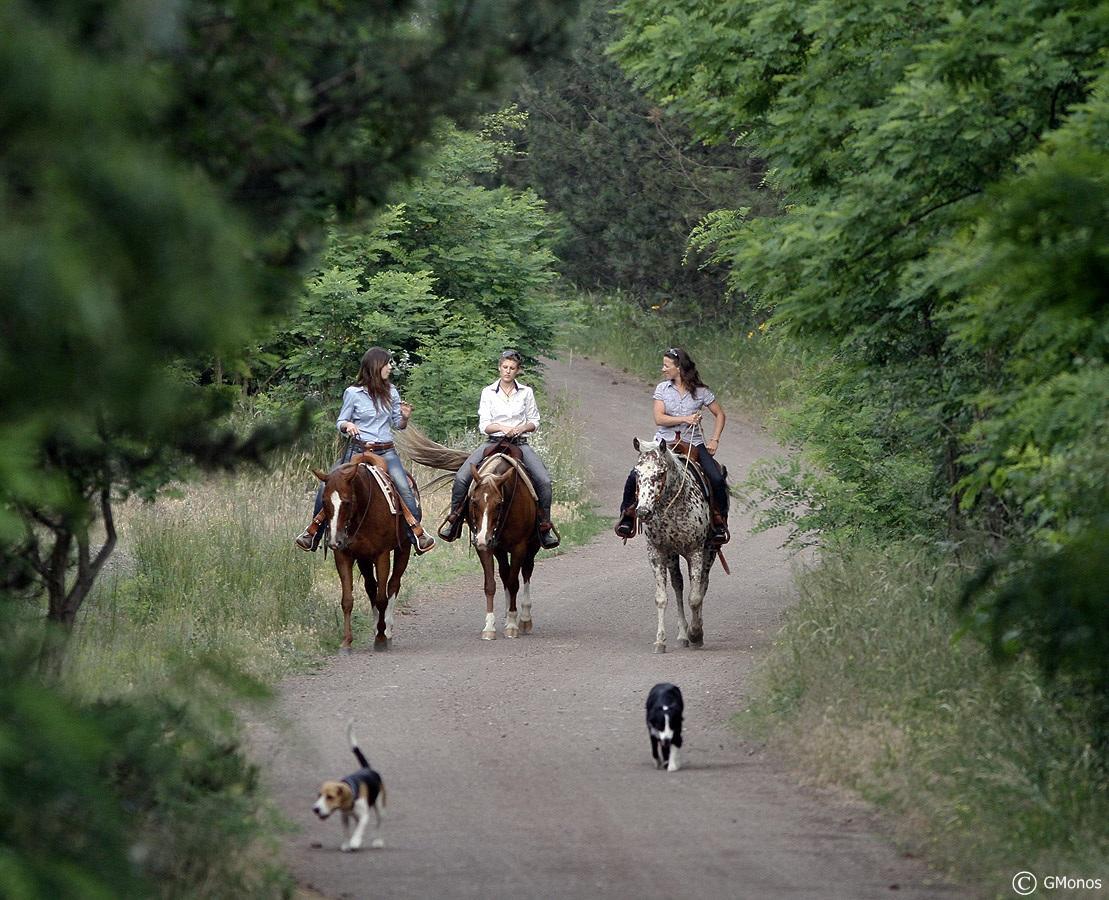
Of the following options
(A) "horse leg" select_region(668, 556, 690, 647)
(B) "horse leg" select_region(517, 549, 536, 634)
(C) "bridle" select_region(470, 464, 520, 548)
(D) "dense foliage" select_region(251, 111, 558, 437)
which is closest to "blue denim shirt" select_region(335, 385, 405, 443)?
(C) "bridle" select_region(470, 464, 520, 548)

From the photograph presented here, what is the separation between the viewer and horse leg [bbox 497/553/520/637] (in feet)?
50.7

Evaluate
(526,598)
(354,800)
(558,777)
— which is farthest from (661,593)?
(354,800)

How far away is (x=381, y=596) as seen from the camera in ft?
48.1

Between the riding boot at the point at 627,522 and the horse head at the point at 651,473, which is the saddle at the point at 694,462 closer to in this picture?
the horse head at the point at 651,473

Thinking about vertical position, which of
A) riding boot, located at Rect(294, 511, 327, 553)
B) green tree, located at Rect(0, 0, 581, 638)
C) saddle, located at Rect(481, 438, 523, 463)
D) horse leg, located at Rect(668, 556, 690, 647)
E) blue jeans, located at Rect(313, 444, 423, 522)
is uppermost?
saddle, located at Rect(481, 438, 523, 463)

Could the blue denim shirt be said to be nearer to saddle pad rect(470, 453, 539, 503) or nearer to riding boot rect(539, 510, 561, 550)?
saddle pad rect(470, 453, 539, 503)

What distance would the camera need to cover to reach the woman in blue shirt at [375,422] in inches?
583

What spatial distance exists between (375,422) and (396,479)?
62 centimetres

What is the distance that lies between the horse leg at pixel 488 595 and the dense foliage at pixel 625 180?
2546 centimetres

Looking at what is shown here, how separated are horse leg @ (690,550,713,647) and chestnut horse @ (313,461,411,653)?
2.86 m

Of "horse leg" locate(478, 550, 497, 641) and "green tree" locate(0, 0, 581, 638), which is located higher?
"horse leg" locate(478, 550, 497, 641)

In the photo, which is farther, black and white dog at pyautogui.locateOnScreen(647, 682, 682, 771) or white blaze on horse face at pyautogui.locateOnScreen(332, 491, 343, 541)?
white blaze on horse face at pyautogui.locateOnScreen(332, 491, 343, 541)

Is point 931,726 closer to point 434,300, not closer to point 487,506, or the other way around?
point 487,506

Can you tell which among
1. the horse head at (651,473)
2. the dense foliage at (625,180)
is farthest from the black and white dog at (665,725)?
the dense foliage at (625,180)
